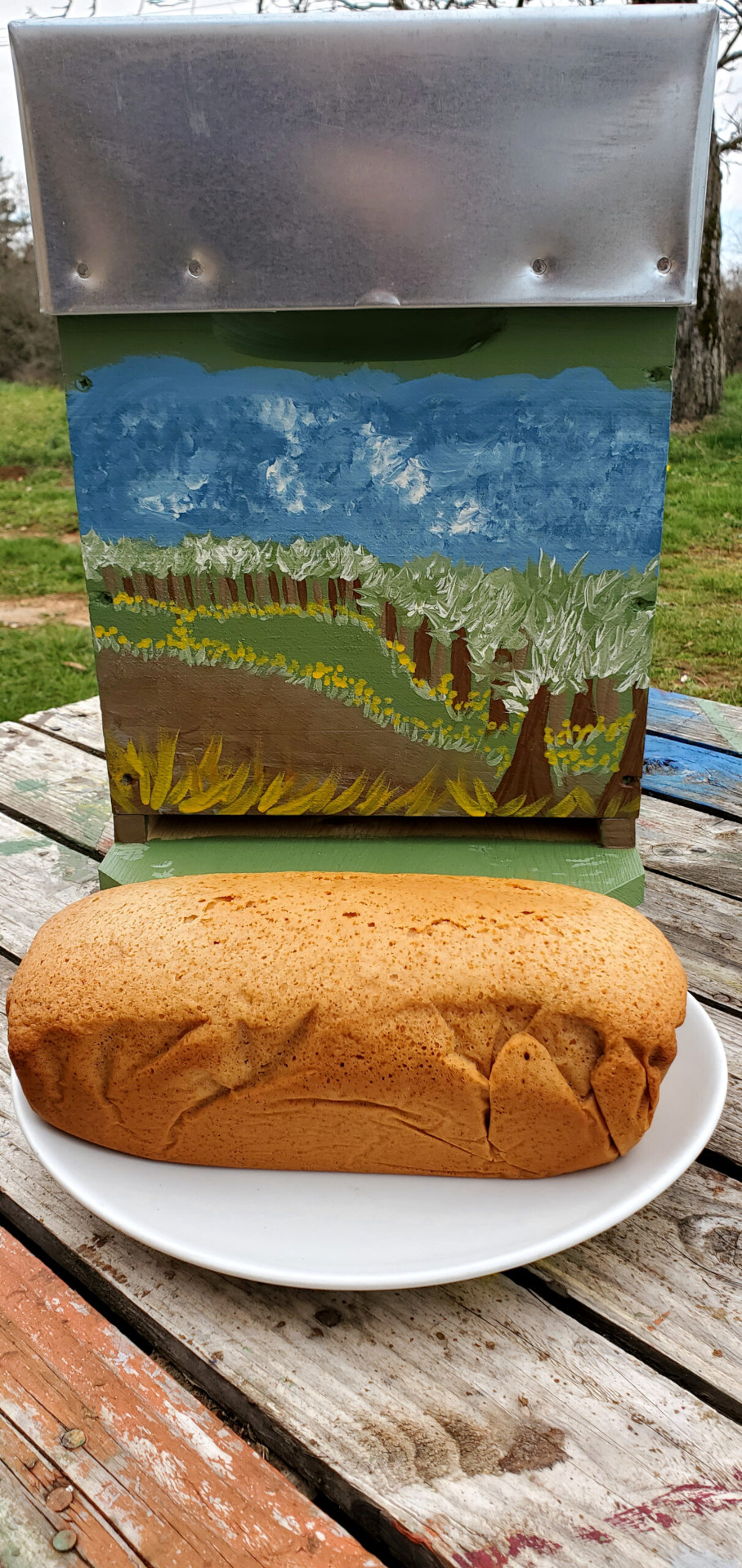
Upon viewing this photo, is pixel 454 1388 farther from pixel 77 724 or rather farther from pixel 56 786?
pixel 77 724

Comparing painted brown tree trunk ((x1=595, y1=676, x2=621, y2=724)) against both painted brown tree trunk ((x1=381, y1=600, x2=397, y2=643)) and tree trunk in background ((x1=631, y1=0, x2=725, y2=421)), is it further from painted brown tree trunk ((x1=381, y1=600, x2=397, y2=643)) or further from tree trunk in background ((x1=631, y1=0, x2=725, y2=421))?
tree trunk in background ((x1=631, y1=0, x2=725, y2=421))

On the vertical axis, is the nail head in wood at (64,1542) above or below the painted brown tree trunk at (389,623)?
below

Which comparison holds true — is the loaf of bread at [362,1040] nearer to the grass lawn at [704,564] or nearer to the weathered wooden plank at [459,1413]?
the weathered wooden plank at [459,1413]

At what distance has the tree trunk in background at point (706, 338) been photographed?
5.33 meters

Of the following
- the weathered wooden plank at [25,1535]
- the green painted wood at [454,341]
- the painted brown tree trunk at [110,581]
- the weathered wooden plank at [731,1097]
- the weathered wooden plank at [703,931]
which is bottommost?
the weathered wooden plank at [25,1535]

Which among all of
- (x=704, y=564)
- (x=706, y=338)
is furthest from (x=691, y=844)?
(x=706, y=338)

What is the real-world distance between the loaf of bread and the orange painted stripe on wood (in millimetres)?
158

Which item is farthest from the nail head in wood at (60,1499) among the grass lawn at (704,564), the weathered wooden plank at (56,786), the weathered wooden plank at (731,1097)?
the grass lawn at (704,564)

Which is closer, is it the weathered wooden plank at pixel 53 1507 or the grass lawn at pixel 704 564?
the weathered wooden plank at pixel 53 1507

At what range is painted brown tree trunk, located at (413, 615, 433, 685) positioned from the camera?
1.21 metres

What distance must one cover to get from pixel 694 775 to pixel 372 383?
3.08 ft

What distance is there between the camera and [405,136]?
101 centimetres

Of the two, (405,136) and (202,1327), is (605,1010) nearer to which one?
(202,1327)

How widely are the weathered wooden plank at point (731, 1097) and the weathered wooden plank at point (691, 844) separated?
11.8 inches
